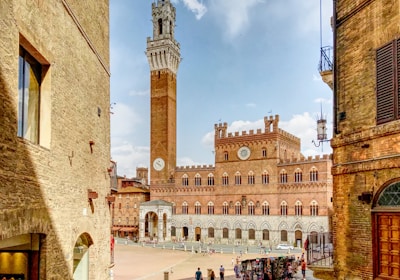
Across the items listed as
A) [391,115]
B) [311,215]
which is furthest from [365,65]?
[311,215]

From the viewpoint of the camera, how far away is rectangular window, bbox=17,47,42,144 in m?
6.82

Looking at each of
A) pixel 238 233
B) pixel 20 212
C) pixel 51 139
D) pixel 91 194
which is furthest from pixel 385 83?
pixel 238 233

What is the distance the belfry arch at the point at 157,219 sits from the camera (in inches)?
2004

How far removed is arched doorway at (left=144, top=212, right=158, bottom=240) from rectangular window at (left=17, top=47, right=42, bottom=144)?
46895 mm

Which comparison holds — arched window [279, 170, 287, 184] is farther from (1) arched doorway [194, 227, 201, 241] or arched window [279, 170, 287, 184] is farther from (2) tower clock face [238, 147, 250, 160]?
(1) arched doorway [194, 227, 201, 241]

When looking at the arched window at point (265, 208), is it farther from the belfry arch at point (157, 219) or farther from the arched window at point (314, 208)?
the belfry arch at point (157, 219)

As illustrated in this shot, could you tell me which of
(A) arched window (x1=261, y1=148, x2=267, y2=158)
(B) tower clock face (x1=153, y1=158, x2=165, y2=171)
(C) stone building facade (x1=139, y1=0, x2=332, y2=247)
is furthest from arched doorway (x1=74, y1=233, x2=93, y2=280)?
(B) tower clock face (x1=153, y1=158, x2=165, y2=171)

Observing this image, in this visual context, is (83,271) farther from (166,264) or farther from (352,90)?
(166,264)

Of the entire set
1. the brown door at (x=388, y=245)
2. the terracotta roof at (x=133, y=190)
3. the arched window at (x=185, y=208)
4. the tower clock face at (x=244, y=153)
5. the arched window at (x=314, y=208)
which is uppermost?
the tower clock face at (x=244, y=153)

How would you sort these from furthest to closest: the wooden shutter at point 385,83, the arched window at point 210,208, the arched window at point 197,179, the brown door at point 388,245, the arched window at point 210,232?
the arched window at point 197,179 < the arched window at point 210,208 < the arched window at point 210,232 < the wooden shutter at point 385,83 < the brown door at point 388,245

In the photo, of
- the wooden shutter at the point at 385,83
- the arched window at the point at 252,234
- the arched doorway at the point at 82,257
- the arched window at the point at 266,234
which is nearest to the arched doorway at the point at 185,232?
the arched window at the point at 252,234

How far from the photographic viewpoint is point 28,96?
718 centimetres

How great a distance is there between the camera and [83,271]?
10438mm

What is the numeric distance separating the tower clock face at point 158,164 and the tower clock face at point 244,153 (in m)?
12.0
